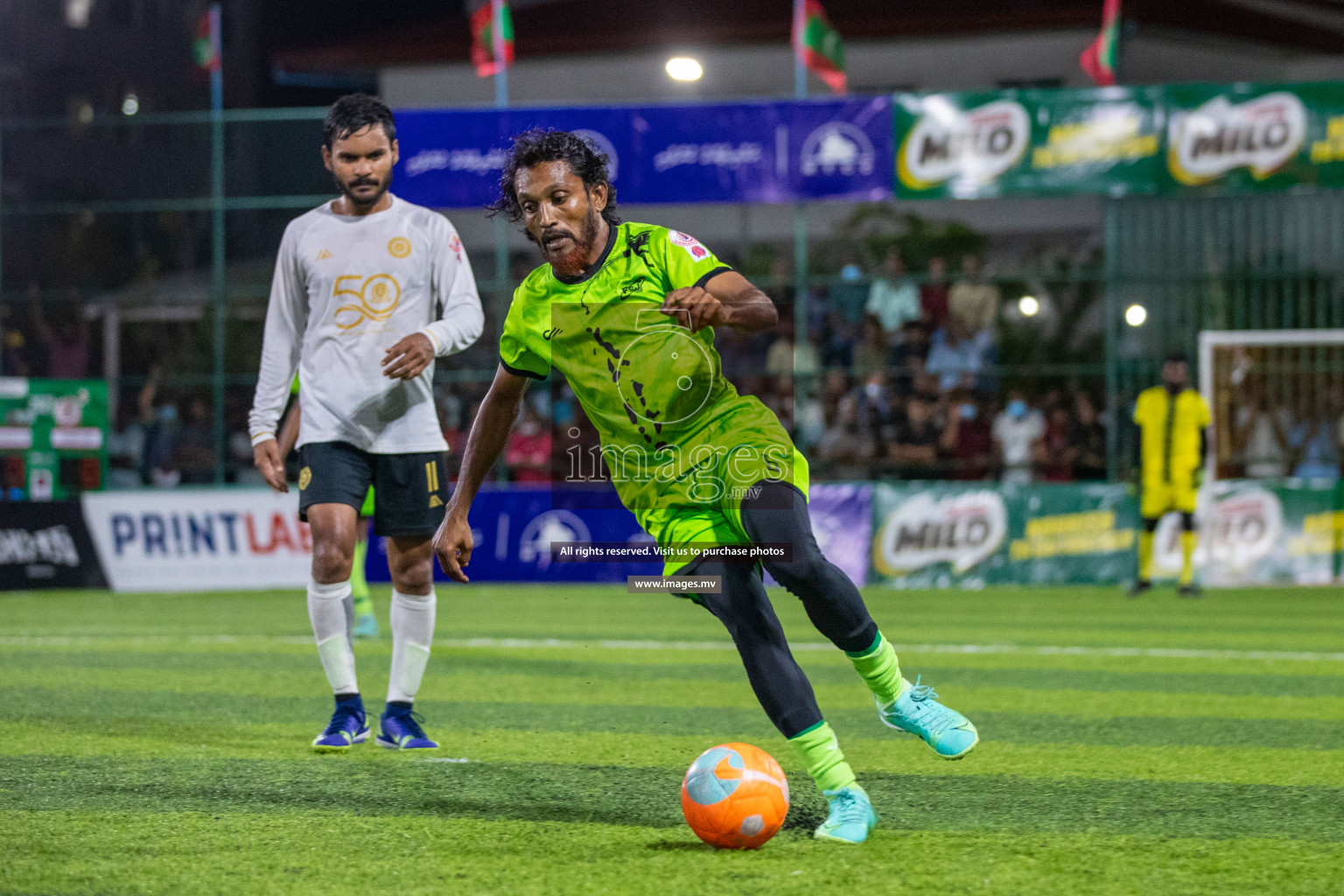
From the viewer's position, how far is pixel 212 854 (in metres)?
3.81

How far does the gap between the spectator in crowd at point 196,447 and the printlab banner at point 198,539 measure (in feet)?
4.26

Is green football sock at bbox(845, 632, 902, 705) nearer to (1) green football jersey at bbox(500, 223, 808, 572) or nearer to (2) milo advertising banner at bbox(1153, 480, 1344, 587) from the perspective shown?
(1) green football jersey at bbox(500, 223, 808, 572)

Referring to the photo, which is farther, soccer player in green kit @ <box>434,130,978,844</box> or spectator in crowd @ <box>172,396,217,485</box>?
spectator in crowd @ <box>172,396,217,485</box>

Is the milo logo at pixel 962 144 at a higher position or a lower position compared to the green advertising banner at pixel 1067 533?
higher

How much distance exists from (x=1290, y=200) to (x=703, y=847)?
12.9 metres

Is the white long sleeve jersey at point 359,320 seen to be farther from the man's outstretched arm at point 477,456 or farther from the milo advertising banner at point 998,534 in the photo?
the milo advertising banner at point 998,534

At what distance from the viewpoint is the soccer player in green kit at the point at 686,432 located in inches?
152

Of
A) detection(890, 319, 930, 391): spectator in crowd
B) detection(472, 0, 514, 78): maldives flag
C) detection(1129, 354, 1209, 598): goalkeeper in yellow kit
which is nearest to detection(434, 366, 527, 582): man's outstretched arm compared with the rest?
detection(1129, 354, 1209, 598): goalkeeper in yellow kit

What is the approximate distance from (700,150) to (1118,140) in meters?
4.14

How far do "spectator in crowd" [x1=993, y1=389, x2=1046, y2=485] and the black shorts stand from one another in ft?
34.6

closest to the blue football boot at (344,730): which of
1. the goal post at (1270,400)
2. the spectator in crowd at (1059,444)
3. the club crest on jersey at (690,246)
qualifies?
the club crest on jersey at (690,246)

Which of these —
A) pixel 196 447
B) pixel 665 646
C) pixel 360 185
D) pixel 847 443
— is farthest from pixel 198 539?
pixel 360 185

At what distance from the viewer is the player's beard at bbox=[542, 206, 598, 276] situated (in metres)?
4.03

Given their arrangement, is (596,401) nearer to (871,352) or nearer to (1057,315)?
(871,352)
